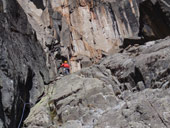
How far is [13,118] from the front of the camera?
9.12 m

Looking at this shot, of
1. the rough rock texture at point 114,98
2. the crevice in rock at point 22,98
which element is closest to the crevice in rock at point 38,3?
the rough rock texture at point 114,98

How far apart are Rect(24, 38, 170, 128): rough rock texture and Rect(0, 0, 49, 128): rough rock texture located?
0.93m

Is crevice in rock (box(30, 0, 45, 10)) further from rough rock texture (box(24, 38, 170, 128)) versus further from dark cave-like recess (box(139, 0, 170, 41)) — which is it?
rough rock texture (box(24, 38, 170, 128))

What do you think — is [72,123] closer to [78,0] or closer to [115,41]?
[115,41]

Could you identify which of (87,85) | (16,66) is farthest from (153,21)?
(16,66)

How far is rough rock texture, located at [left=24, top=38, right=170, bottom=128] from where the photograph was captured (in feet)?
26.6

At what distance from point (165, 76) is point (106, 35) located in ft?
112

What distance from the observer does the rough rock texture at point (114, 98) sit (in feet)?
26.6

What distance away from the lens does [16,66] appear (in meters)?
10.0

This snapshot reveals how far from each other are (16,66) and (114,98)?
5.39 metres

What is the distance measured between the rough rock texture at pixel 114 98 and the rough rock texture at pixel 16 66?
0.93 m

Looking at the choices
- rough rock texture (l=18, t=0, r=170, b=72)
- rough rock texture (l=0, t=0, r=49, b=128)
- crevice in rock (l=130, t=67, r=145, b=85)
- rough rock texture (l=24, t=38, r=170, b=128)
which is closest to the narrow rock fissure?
rough rock texture (l=0, t=0, r=49, b=128)

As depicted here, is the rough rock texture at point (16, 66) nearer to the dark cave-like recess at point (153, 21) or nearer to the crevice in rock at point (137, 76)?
the crevice in rock at point (137, 76)

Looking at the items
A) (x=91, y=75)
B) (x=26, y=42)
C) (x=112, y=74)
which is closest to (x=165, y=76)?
(x=112, y=74)
